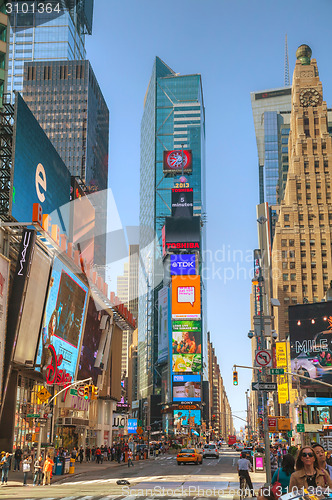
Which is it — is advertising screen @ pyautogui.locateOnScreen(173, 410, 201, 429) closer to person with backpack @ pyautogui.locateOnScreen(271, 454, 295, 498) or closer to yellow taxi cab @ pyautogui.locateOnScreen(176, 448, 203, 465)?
yellow taxi cab @ pyautogui.locateOnScreen(176, 448, 203, 465)

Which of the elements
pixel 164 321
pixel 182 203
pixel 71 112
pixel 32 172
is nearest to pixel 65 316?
pixel 32 172

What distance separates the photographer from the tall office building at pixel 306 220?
137 meters

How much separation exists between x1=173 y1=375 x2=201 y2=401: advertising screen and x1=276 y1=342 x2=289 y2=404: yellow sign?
42.4 meters

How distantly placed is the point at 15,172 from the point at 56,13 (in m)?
157

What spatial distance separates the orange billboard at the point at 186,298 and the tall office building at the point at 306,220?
23934mm

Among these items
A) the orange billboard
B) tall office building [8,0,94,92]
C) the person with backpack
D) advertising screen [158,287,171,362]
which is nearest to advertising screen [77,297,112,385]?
the person with backpack

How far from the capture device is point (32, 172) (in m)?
58.2

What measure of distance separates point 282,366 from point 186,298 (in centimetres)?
5371

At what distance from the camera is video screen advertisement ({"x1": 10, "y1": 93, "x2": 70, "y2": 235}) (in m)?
53.3

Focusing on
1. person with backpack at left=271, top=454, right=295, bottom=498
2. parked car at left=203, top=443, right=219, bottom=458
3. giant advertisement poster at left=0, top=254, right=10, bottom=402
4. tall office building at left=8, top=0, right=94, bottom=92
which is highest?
tall office building at left=8, top=0, right=94, bottom=92

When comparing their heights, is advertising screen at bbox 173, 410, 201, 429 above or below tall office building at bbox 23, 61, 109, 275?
below

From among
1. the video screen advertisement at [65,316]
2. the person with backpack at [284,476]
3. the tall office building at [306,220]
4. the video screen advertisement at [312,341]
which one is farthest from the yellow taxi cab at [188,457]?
the tall office building at [306,220]

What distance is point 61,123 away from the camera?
169 meters

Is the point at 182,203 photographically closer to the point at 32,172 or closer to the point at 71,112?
the point at 71,112
